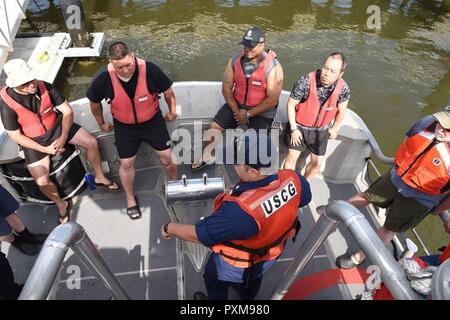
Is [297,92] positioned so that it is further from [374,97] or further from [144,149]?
[374,97]

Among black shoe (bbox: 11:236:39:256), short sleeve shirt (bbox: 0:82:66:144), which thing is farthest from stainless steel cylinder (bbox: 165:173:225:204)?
black shoe (bbox: 11:236:39:256)

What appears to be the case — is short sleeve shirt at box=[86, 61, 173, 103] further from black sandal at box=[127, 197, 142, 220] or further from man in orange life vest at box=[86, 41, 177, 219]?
black sandal at box=[127, 197, 142, 220]

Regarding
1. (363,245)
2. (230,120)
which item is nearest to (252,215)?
(363,245)

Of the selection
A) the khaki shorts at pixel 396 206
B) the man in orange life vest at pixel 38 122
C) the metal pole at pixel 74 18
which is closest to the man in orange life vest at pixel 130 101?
the man in orange life vest at pixel 38 122

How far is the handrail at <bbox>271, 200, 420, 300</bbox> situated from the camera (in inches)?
54.4

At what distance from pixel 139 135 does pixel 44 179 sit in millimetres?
1074

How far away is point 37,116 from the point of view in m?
3.28

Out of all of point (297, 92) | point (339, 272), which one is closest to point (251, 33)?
point (297, 92)

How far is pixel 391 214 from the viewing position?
126 inches

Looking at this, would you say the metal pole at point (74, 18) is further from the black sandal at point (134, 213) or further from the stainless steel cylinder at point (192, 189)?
the stainless steel cylinder at point (192, 189)

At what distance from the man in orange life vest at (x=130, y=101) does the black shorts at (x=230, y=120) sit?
53cm

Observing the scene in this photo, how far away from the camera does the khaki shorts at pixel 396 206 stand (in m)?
3.05

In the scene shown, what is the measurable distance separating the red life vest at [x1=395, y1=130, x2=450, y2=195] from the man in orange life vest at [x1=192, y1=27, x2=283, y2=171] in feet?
4.83
